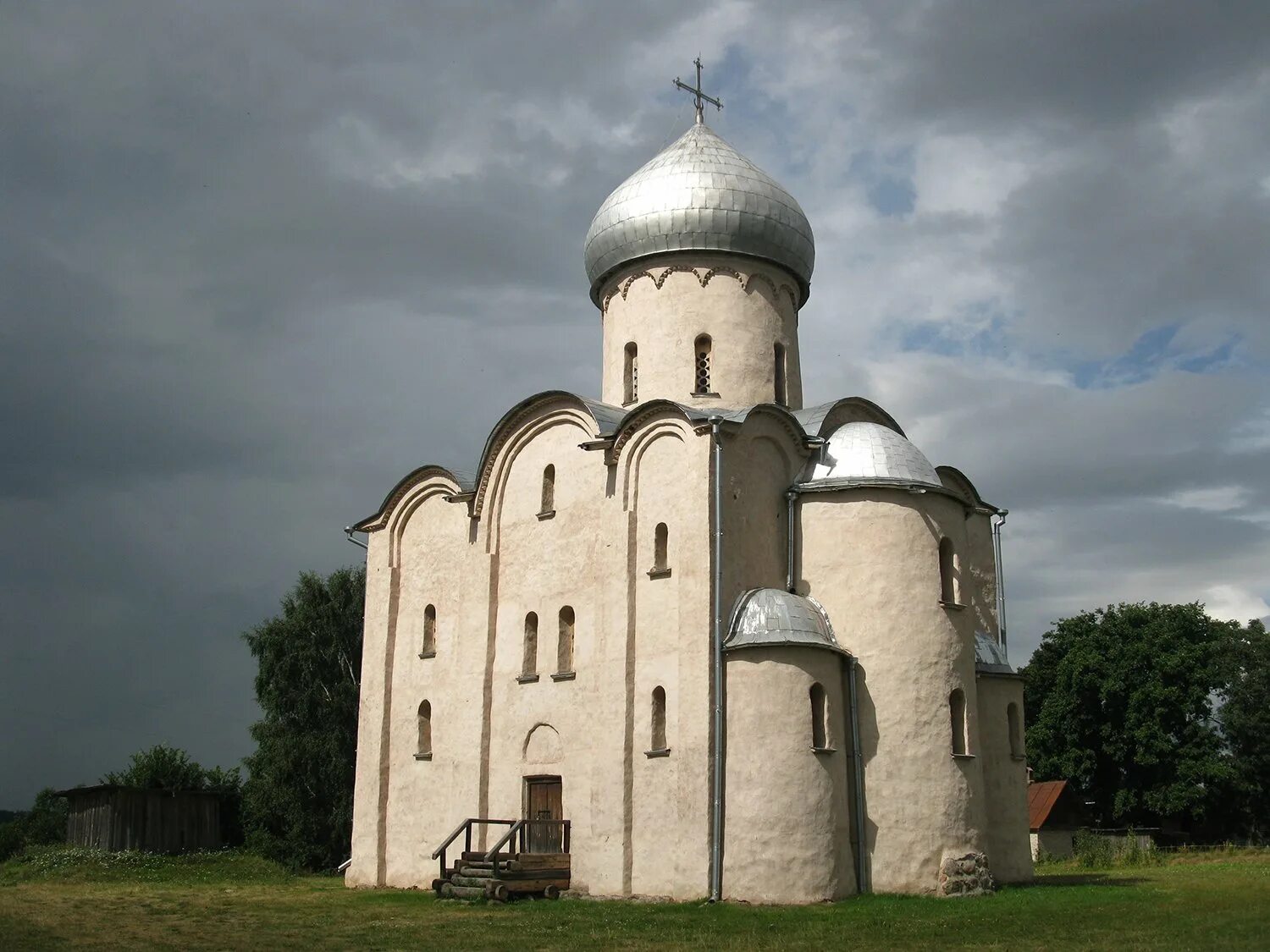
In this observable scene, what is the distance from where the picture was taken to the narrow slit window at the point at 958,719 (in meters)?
18.2

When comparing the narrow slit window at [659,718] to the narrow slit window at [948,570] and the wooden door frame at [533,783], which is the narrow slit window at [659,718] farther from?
the narrow slit window at [948,570]

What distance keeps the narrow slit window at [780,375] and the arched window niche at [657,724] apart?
6159 millimetres

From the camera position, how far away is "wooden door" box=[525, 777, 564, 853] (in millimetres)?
19078

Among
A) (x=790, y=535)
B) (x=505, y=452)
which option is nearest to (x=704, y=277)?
(x=505, y=452)

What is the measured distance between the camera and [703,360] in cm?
2167

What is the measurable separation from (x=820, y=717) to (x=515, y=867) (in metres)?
4.83

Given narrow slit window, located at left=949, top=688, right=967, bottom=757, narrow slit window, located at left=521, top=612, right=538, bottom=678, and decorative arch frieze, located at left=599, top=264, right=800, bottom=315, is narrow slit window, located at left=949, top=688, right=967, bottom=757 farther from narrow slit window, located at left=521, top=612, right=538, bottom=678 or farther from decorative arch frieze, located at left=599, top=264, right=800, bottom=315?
decorative arch frieze, located at left=599, top=264, right=800, bottom=315

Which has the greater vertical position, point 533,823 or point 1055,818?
point 533,823

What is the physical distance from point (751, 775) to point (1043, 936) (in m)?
4.79

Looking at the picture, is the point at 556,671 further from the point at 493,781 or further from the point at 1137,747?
the point at 1137,747

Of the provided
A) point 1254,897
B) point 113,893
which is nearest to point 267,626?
point 113,893

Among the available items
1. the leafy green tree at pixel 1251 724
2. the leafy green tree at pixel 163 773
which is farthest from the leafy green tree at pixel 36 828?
the leafy green tree at pixel 1251 724

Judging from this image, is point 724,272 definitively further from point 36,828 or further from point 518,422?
point 36,828

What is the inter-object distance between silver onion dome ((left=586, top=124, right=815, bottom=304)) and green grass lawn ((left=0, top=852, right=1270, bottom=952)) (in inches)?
419
